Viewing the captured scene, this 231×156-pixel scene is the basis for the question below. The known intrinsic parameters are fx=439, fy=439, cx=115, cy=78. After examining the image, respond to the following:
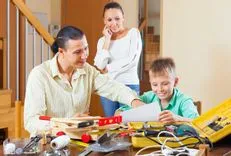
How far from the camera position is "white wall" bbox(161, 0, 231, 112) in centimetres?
413

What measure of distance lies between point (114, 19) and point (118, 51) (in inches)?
9.8

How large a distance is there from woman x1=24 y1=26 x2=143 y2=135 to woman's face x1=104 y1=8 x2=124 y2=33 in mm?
951

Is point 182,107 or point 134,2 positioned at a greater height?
point 134,2

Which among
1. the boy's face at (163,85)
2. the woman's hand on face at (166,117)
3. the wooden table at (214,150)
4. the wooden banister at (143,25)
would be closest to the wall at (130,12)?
the wooden banister at (143,25)

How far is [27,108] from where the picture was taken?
216cm

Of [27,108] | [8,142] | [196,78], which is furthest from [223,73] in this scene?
[8,142]

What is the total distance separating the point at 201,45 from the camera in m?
4.22

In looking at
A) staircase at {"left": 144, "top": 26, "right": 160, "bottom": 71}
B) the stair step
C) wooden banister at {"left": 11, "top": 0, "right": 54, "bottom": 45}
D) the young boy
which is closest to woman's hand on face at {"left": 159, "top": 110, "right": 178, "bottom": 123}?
the young boy

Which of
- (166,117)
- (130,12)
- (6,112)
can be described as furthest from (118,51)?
(130,12)

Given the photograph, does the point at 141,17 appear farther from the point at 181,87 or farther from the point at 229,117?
the point at 229,117

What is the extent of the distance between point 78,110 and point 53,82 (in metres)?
0.22

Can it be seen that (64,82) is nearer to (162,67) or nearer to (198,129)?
(162,67)

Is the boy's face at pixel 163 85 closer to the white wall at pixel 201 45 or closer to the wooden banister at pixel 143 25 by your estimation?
the white wall at pixel 201 45

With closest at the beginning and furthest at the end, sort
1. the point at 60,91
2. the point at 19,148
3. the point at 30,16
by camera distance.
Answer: the point at 19,148, the point at 60,91, the point at 30,16
